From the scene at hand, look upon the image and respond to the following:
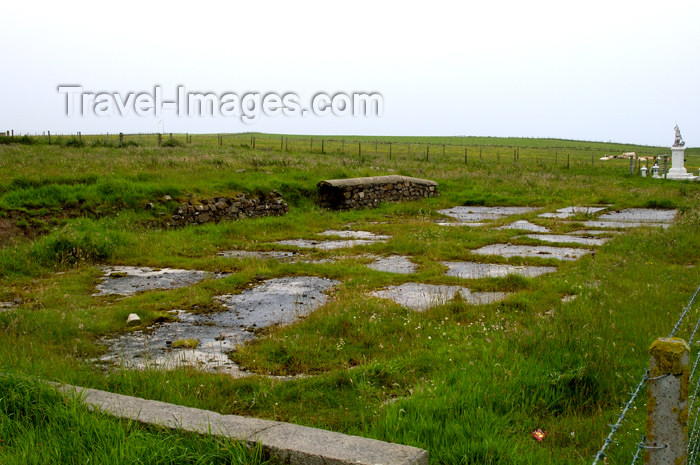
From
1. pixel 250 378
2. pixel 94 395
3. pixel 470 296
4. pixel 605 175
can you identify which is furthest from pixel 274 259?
pixel 605 175

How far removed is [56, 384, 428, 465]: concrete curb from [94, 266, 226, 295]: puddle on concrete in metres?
4.79

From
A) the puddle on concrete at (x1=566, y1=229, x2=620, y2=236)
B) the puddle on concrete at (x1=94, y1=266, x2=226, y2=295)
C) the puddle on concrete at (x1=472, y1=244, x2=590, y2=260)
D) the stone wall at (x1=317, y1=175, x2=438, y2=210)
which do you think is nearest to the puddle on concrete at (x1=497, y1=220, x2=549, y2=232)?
the puddle on concrete at (x1=566, y1=229, x2=620, y2=236)

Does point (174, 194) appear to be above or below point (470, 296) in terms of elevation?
above

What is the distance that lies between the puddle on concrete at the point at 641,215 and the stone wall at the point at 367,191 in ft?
20.9

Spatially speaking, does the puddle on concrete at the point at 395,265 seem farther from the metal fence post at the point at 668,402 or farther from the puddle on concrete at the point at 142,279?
the metal fence post at the point at 668,402

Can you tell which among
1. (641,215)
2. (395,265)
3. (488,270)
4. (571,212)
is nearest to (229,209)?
(395,265)

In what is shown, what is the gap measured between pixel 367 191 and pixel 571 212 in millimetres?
6186

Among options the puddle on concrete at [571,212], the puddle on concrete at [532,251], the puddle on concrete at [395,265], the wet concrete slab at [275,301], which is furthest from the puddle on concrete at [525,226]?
the wet concrete slab at [275,301]

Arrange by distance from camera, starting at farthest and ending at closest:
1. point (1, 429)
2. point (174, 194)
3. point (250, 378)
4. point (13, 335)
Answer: point (174, 194)
point (13, 335)
point (250, 378)
point (1, 429)

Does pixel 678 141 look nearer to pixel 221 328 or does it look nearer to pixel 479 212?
pixel 479 212

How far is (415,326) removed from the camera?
6273mm

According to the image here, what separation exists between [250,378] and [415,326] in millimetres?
2074

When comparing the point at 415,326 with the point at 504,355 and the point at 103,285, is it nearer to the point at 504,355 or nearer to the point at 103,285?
the point at 504,355

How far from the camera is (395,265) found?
10.2 meters
